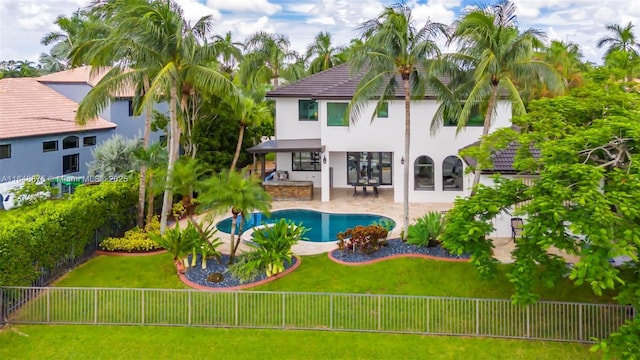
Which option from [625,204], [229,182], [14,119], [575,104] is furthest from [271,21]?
[625,204]

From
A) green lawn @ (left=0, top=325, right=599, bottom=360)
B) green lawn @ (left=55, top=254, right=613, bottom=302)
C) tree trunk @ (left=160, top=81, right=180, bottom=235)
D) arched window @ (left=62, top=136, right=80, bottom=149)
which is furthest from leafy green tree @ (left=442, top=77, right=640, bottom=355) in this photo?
arched window @ (left=62, top=136, right=80, bottom=149)

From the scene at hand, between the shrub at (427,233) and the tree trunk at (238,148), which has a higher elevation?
the tree trunk at (238,148)

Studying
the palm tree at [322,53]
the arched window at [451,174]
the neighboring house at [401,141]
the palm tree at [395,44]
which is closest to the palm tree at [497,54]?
the palm tree at [395,44]

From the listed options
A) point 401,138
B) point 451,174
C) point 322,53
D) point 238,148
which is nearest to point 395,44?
point 401,138

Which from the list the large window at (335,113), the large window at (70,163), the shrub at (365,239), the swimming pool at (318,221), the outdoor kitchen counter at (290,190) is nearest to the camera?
the shrub at (365,239)

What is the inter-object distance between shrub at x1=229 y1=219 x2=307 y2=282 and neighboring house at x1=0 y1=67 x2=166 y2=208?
14.7 metres

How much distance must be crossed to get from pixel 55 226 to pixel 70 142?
63.3 ft

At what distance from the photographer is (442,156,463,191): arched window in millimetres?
26969

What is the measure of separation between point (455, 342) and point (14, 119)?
94.5 ft

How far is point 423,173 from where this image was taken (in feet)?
89.5

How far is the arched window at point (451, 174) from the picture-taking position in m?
27.0

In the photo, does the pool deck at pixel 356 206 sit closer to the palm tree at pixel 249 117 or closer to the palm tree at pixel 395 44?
the palm tree at pixel 249 117

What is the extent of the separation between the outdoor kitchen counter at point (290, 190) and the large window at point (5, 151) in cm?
1473

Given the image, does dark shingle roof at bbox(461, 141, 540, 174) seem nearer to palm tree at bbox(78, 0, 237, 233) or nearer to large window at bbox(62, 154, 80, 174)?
palm tree at bbox(78, 0, 237, 233)
